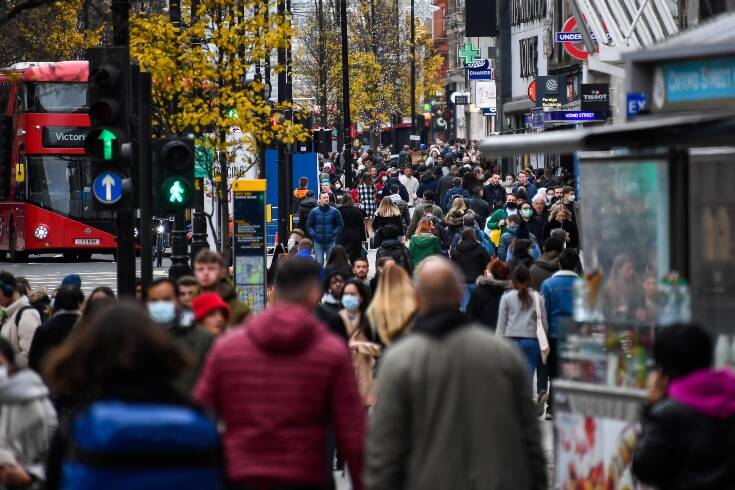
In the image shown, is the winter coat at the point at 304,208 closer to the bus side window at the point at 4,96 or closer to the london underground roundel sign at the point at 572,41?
the london underground roundel sign at the point at 572,41

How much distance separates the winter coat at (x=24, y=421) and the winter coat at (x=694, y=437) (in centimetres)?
259

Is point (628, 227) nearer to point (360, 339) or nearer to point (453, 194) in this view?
point (360, 339)

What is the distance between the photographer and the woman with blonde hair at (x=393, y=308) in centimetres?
1214

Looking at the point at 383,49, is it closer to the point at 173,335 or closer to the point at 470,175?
the point at 470,175

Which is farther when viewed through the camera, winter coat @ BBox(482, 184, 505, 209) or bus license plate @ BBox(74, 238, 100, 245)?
bus license plate @ BBox(74, 238, 100, 245)

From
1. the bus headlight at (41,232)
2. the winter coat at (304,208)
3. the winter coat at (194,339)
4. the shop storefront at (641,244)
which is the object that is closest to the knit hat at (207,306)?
the winter coat at (194,339)

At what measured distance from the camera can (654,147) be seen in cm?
873

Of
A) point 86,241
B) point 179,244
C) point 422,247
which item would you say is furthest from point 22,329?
point 86,241

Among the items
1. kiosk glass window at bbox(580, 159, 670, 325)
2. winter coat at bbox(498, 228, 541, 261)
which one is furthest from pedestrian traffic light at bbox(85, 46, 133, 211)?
winter coat at bbox(498, 228, 541, 261)

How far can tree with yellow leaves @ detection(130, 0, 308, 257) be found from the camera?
22062 mm

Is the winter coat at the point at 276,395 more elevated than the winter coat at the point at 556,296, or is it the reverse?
the winter coat at the point at 276,395

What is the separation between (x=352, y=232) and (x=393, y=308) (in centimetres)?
1534

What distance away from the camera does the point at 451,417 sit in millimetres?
6457

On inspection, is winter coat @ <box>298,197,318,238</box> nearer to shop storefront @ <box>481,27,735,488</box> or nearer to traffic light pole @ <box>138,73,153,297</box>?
traffic light pole @ <box>138,73,153,297</box>
